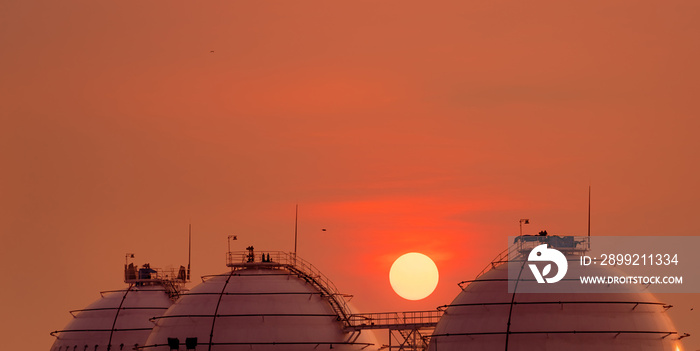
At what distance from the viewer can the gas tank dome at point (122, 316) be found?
395ft


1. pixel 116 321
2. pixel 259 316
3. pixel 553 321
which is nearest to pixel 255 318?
pixel 259 316

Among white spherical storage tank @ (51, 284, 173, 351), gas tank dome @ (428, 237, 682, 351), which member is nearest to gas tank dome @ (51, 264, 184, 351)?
white spherical storage tank @ (51, 284, 173, 351)

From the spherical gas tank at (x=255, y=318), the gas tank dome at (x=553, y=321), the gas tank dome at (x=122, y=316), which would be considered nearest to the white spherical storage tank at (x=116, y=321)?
the gas tank dome at (x=122, y=316)

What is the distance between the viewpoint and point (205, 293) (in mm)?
102375

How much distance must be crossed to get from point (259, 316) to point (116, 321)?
24637 millimetres

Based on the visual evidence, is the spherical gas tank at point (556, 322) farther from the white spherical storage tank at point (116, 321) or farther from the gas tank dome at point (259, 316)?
the white spherical storage tank at point (116, 321)

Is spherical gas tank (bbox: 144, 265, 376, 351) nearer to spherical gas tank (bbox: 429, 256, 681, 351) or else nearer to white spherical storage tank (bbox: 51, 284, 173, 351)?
spherical gas tank (bbox: 429, 256, 681, 351)

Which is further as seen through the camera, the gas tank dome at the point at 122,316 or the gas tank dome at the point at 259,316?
the gas tank dome at the point at 122,316

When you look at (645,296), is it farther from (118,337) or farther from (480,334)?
(118,337)

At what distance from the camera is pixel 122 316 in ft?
399

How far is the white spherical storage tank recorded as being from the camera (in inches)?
4734

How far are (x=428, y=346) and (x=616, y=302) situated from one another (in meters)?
11.5

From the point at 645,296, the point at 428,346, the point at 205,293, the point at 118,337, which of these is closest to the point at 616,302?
the point at 645,296

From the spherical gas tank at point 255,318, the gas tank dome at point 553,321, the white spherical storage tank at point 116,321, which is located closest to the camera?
the gas tank dome at point 553,321
